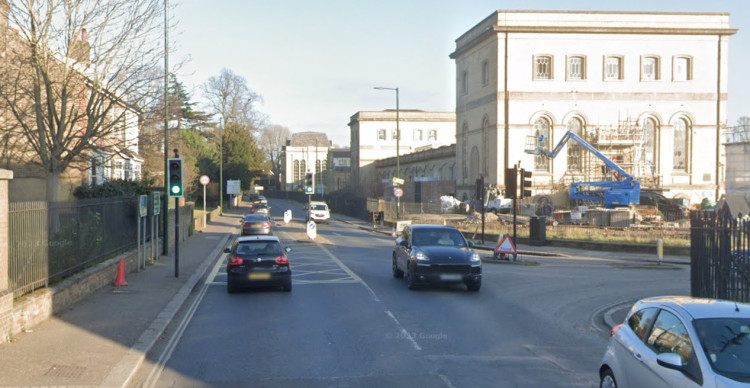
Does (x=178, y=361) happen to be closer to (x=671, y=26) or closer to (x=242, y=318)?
(x=242, y=318)

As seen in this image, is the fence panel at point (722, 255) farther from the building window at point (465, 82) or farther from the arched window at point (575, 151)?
the building window at point (465, 82)

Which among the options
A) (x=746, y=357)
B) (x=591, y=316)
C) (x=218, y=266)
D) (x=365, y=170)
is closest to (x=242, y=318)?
(x=591, y=316)

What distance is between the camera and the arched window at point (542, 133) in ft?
189

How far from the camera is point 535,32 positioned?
187 feet

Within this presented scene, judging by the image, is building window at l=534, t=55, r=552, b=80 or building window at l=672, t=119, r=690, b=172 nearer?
building window at l=534, t=55, r=552, b=80

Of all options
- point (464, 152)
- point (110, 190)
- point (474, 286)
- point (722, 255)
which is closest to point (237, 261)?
point (474, 286)

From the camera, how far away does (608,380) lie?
282 inches

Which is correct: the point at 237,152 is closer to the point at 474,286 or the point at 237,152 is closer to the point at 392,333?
the point at 474,286

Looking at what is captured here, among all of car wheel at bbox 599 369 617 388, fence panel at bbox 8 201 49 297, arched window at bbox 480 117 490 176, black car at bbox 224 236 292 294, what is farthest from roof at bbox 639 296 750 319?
arched window at bbox 480 117 490 176

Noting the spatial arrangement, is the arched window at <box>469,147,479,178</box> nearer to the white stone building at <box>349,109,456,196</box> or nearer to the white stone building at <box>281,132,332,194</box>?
the white stone building at <box>349,109,456,196</box>

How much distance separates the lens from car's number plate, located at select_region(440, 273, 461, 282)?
16.6 metres

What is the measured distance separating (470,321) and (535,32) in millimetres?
47800

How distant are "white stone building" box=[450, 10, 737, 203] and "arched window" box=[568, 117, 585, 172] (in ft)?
0.27

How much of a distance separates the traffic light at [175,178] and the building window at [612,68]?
46.2m
